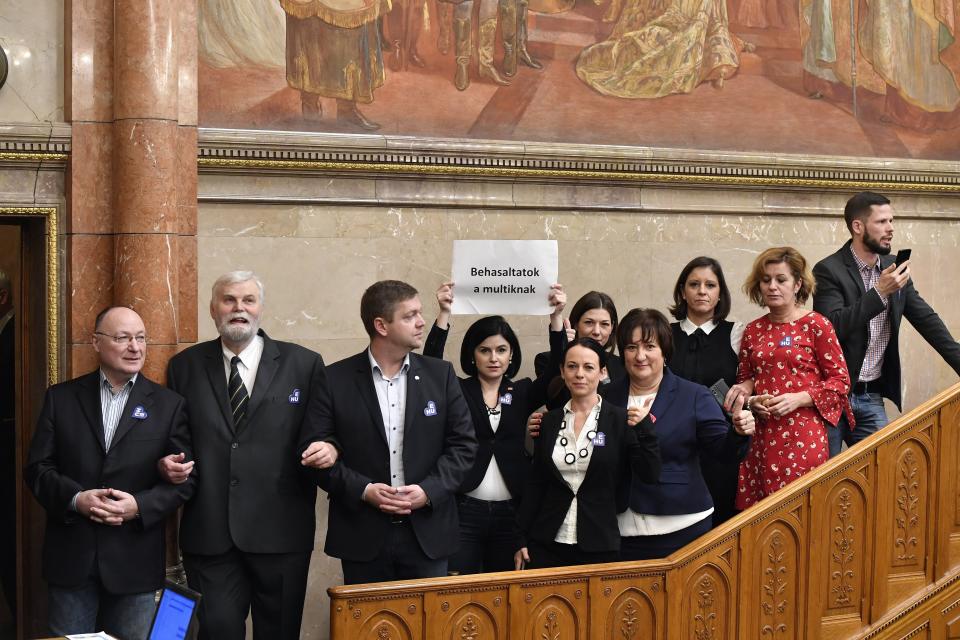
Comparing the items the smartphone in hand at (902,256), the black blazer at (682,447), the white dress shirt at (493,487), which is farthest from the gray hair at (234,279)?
the smartphone in hand at (902,256)

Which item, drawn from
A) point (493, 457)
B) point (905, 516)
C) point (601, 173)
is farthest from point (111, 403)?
point (905, 516)

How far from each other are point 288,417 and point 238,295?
0.54 metres

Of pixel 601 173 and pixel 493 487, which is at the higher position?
Result: pixel 601 173

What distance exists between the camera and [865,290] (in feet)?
20.1

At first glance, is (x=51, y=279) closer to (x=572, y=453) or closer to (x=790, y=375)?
(x=572, y=453)

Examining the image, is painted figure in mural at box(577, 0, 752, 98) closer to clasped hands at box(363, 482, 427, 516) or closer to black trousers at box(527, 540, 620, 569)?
black trousers at box(527, 540, 620, 569)

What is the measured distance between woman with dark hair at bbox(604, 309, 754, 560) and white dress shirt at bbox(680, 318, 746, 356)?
0.59 metres

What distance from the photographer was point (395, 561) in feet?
16.5

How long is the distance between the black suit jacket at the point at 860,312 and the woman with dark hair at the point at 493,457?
1502 mm

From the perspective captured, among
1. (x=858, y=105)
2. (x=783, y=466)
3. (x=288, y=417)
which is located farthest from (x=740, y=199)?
(x=288, y=417)

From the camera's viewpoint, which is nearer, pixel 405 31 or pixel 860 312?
pixel 860 312

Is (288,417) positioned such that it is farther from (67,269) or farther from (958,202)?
(958,202)

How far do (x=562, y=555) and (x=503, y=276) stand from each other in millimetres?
→ 1376

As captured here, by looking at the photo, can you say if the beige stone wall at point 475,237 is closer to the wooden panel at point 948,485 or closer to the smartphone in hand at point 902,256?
the smartphone in hand at point 902,256
